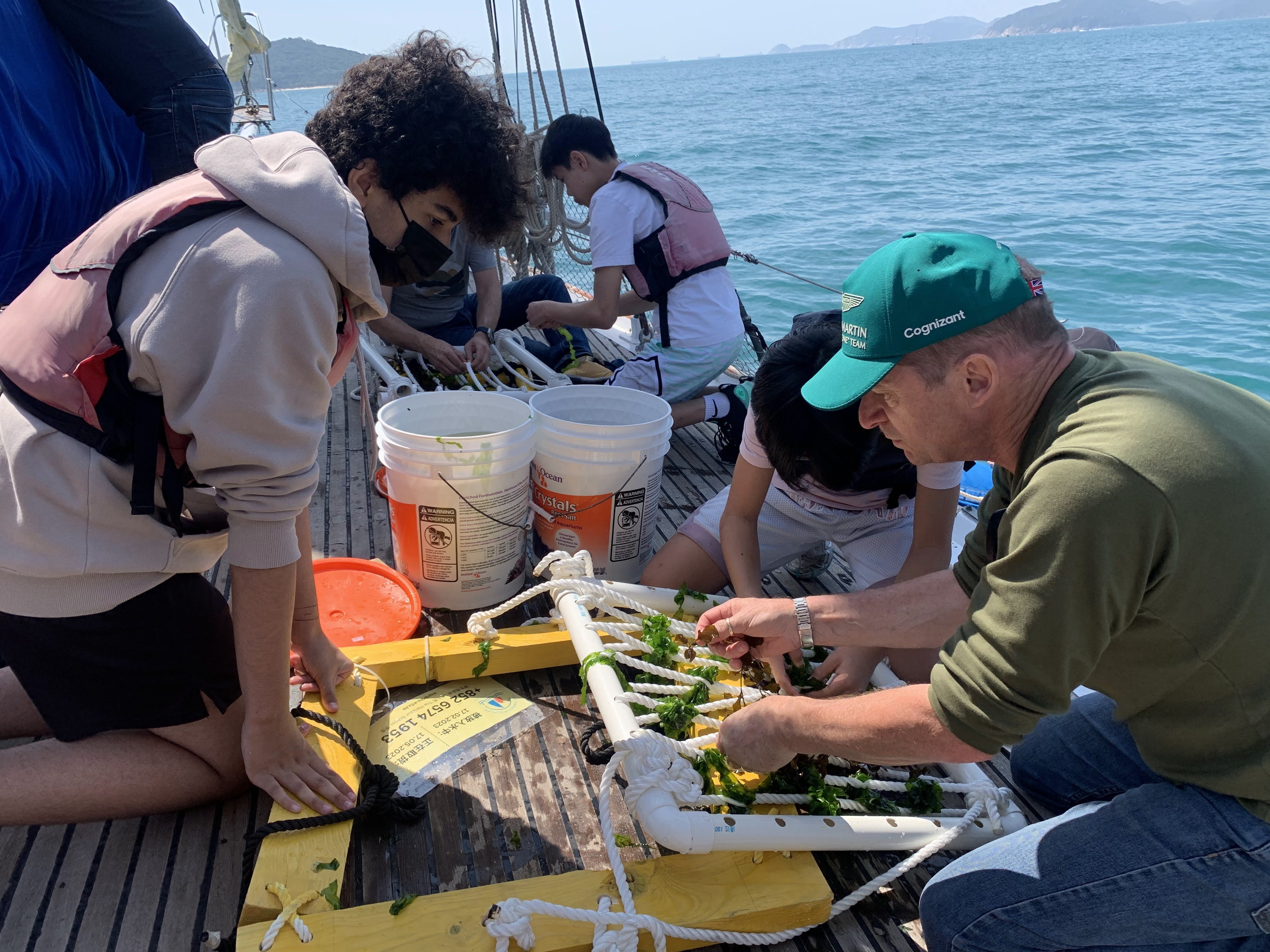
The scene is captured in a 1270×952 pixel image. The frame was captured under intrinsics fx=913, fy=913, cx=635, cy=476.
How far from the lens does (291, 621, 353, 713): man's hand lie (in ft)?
6.27

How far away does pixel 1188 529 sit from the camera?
115 cm

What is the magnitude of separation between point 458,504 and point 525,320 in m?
2.29

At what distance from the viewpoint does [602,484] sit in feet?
8.16

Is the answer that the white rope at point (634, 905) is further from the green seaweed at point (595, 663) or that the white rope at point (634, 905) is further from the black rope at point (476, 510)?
the black rope at point (476, 510)

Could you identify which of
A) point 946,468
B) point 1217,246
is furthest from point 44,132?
point 1217,246

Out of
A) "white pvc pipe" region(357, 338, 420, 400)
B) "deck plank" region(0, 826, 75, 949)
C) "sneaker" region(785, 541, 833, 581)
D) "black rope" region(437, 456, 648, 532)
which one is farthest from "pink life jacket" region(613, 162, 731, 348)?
"deck plank" region(0, 826, 75, 949)

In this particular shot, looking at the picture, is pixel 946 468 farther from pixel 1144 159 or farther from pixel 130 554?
pixel 1144 159

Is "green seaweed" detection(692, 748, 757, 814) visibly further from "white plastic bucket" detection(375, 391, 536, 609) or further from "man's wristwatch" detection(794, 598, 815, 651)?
"white plastic bucket" detection(375, 391, 536, 609)

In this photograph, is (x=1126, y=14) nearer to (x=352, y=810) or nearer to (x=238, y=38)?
(x=238, y=38)

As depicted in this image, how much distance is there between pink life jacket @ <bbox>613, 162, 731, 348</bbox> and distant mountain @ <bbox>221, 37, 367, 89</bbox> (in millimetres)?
60831

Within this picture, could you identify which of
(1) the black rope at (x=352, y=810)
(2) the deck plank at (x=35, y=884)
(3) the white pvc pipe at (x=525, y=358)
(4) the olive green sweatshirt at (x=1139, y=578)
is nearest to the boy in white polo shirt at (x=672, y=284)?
(3) the white pvc pipe at (x=525, y=358)

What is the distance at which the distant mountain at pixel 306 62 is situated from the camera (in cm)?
6059

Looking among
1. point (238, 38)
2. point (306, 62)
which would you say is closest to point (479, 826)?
point (238, 38)

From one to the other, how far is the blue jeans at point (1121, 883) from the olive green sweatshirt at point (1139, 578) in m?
0.06
